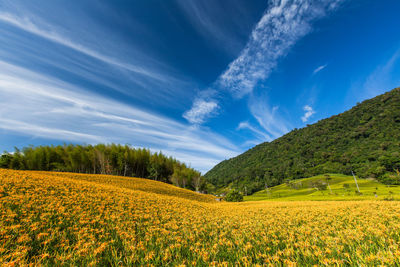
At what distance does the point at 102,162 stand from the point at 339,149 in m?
142

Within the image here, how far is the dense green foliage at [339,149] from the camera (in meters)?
77.9

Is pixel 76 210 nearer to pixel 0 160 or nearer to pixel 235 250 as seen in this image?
pixel 235 250

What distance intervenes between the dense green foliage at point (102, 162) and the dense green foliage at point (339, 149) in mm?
58881

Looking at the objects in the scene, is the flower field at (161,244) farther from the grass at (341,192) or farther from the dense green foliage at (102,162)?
the dense green foliage at (102,162)

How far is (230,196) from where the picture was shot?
1602 inches

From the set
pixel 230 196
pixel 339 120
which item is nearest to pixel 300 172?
pixel 339 120

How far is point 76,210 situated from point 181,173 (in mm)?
54961

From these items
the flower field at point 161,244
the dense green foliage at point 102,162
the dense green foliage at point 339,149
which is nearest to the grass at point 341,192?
the dense green foliage at point 339,149

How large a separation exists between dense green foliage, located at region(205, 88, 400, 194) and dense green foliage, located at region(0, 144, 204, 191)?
193ft

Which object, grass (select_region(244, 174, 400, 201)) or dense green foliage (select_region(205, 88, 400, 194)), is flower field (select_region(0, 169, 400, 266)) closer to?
grass (select_region(244, 174, 400, 201))

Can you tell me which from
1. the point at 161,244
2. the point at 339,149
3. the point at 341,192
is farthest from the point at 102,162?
the point at 339,149

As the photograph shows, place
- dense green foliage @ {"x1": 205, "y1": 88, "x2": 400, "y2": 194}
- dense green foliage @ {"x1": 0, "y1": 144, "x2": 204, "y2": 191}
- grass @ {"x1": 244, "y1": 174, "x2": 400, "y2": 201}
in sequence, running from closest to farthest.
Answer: grass @ {"x1": 244, "y1": 174, "x2": 400, "y2": 201} → dense green foliage @ {"x1": 0, "y1": 144, "x2": 204, "y2": 191} → dense green foliage @ {"x1": 205, "y1": 88, "x2": 400, "y2": 194}

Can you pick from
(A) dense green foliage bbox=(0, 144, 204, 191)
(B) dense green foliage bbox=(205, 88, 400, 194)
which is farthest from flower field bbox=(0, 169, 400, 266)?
(B) dense green foliage bbox=(205, 88, 400, 194)

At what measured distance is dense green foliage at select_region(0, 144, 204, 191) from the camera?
3606cm
